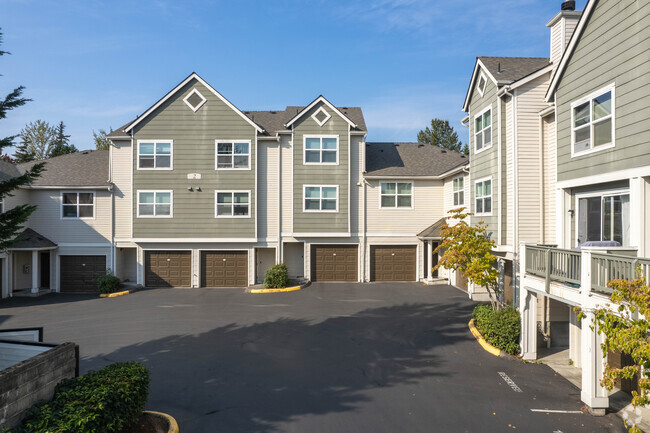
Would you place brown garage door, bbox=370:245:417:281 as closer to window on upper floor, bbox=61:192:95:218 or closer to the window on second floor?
the window on second floor

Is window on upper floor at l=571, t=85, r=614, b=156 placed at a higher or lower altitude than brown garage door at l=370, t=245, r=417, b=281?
higher

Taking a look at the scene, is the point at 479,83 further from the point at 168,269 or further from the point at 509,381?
the point at 168,269

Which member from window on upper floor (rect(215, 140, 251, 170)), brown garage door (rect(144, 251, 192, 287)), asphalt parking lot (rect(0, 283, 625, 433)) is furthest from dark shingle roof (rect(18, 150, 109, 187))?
asphalt parking lot (rect(0, 283, 625, 433))

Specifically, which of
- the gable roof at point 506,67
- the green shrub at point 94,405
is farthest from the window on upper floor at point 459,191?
the green shrub at point 94,405

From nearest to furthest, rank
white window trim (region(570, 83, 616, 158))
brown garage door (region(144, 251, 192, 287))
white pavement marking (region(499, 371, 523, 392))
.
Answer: white pavement marking (region(499, 371, 523, 392))
white window trim (region(570, 83, 616, 158))
brown garage door (region(144, 251, 192, 287))

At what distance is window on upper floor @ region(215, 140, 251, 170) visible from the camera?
2241 cm

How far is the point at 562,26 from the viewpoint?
44.9 feet

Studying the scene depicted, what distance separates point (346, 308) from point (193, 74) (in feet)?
52.3

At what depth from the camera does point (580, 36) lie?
11.1m

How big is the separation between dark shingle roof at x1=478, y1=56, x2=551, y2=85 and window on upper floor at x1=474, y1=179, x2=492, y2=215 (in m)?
4.15

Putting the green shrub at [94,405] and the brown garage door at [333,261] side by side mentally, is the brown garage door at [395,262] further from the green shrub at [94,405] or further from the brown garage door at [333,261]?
the green shrub at [94,405]

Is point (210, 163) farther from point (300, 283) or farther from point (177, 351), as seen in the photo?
point (177, 351)

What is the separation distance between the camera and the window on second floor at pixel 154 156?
877 inches

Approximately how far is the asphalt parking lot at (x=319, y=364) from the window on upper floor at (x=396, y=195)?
6522mm
